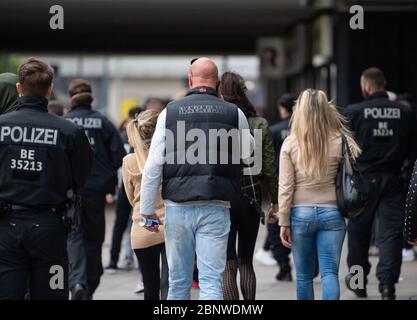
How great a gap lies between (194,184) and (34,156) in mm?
1032

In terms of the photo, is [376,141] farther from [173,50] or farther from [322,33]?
[173,50]

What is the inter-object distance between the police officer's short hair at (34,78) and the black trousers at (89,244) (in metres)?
3.18

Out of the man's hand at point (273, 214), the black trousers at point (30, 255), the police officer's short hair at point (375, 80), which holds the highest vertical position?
the police officer's short hair at point (375, 80)

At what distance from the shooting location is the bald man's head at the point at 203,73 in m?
6.70

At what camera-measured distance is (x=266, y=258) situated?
40.7 ft

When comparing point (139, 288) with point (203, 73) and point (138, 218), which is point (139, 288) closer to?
point (138, 218)

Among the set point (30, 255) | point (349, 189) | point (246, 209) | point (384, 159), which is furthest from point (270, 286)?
point (30, 255)

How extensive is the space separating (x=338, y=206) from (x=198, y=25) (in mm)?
17884

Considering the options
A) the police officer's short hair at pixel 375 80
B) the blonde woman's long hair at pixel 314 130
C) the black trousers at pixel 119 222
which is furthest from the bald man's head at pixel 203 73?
the black trousers at pixel 119 222

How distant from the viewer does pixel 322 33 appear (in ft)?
65.3

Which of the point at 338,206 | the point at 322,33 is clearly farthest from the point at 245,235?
the point at 322,33

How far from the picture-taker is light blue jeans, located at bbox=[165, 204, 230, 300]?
6.48 meters

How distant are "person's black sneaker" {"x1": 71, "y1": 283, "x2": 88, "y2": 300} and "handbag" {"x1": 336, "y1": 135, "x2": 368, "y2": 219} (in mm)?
2851

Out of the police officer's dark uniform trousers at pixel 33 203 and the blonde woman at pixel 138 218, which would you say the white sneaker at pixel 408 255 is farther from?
the police officer's dark uniform trousers at pixel 33 203
